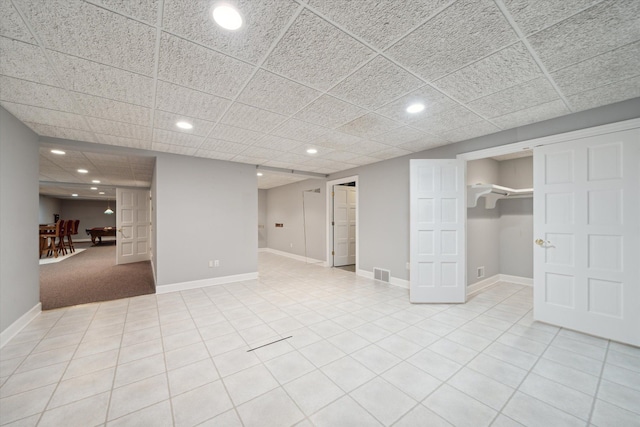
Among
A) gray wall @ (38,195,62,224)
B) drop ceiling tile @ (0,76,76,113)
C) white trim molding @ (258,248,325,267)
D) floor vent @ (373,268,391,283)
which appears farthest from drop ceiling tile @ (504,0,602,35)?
gray wall @ (38,195,62,224)

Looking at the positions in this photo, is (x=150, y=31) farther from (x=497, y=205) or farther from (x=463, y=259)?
(x=497, y=205)

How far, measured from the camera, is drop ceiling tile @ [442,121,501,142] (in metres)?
3.07

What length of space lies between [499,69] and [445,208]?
83.8 inches

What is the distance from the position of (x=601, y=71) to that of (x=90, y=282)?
787 centimetres

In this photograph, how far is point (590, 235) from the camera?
8.72ft

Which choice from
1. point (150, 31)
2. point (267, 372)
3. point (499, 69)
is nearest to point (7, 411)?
point (267, 372)

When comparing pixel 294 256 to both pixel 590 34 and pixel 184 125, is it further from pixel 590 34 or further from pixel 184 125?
pixel 590 34

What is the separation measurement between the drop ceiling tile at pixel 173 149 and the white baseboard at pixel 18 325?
263 centimetres

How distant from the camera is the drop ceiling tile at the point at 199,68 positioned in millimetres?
1662

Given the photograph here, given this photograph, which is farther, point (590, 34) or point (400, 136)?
point (400, 136)

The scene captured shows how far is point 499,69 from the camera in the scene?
1.91m

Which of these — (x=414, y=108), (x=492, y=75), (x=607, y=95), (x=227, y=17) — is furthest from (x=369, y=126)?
(x=607, y=95)

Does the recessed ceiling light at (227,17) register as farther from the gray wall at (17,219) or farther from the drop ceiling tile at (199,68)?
the gray wall at (17,219)

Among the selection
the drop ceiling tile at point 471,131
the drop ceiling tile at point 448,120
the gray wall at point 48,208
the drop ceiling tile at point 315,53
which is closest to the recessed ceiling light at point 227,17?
the drop ceiling tile at point 315,53
